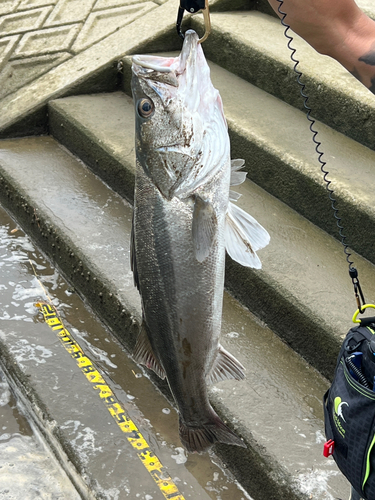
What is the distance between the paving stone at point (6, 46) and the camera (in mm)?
5871

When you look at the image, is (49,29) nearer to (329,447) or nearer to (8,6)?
(8,6)

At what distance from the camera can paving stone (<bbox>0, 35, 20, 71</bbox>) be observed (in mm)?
5871

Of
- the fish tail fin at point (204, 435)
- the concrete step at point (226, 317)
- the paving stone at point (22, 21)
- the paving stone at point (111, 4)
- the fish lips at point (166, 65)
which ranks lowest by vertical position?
the concrete step at point (226, 317)

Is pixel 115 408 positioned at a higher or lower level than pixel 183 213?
lower

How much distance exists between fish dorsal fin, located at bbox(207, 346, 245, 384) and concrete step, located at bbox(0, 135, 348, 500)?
841 millimetres

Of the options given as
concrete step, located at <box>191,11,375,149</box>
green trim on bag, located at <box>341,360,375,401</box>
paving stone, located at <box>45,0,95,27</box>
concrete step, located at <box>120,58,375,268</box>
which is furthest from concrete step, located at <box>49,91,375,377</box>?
paving stone, located at <box>45,0,95,27</box>

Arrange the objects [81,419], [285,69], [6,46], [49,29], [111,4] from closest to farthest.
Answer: [81,419]
[285,69]
[6,46]
[49,29]
[111,4]

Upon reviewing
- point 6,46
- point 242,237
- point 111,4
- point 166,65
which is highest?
point 166,65

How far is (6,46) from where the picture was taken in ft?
19.4

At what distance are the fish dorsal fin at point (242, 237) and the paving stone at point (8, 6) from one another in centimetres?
501

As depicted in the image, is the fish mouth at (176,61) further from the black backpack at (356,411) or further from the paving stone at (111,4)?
the paving stone at (111,4)

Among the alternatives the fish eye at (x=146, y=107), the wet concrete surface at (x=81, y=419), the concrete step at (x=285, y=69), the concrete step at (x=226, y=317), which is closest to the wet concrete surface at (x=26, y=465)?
the wet concrete surface at (x=81, y=419)

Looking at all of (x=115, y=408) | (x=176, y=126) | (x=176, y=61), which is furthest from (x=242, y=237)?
(x=115, y=408)

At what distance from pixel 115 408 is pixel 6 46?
4.05 metres
